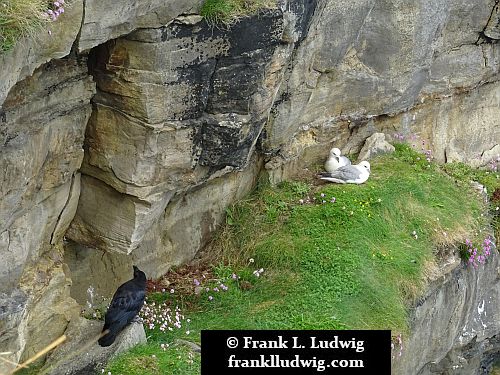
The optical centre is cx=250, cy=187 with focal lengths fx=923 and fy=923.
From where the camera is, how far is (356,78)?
478 inches

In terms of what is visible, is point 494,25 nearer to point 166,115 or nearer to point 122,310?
point 166,115

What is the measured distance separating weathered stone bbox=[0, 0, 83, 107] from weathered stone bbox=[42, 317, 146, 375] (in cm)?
283

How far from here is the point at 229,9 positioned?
891cm

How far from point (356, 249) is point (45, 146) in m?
4.11

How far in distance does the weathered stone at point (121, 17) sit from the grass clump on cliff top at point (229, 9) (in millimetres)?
229

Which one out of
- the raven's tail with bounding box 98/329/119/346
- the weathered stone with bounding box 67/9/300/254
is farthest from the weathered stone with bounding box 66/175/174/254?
the raven's tail with bounding box 98/329/119/346

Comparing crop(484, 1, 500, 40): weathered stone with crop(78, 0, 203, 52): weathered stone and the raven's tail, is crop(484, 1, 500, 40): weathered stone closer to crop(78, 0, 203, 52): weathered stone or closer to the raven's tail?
crop(78, 0, 203, 52): weathered stone

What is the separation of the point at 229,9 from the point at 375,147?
4.63m

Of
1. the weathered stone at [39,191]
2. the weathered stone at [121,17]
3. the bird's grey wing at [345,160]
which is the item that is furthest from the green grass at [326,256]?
the weathered stone at [121,17]

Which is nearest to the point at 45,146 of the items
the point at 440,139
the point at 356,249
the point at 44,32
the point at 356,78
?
the point at 44,32

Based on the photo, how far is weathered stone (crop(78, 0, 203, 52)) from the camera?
7.59 meters

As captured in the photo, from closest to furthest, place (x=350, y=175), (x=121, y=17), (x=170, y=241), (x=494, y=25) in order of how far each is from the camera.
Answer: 1. (x=121, y=17)
2. (x=170, y=241)
3. (x=350, y=175)
4. (x=494, y=25)

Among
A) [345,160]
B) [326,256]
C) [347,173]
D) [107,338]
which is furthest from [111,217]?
[345,160]

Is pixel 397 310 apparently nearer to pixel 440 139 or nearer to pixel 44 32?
pixel 440 139
